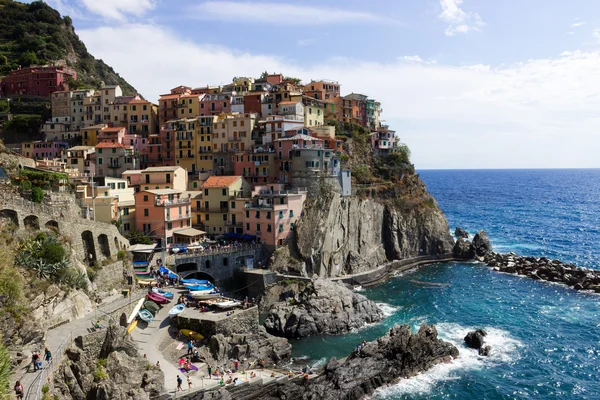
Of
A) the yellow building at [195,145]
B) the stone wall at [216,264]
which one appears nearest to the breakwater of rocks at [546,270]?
the stone wall at [216,264]

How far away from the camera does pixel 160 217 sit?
199 ft

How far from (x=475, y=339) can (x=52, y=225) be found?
1606 inches

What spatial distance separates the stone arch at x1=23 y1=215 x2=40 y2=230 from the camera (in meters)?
40.5

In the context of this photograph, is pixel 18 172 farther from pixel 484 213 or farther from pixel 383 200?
pixel 484 213

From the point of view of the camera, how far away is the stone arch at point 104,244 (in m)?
48.2

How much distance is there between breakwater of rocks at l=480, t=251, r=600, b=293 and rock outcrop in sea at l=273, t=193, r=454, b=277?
28.9 feet

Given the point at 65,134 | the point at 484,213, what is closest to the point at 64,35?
the point at 65,134

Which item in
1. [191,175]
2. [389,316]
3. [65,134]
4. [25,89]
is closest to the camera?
[389,316]

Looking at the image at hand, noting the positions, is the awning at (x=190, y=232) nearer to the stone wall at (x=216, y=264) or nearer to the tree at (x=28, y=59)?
the stone wall at (x=216, y=264)

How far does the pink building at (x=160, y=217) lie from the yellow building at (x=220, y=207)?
5272mm

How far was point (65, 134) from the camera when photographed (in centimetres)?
8556

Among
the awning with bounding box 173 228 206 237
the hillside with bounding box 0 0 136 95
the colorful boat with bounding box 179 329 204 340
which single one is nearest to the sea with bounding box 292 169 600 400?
the colorful boat with bounding box 179 329 204 340

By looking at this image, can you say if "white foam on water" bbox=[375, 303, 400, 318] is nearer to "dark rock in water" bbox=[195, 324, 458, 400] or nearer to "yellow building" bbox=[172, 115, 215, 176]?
"dark rock in water" bbox=[195, 324, 458, 400]

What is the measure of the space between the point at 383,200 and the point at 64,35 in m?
94.5
